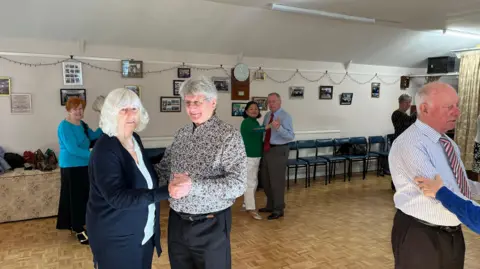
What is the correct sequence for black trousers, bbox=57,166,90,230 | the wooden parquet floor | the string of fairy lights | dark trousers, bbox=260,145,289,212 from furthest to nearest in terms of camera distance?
the string of fairy lights → dark trousers, bbox=260,145,289,212 → black trousers, bbox=57,166,90,230 → the wooden parquet floor

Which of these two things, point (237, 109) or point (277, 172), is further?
point (237, 109)

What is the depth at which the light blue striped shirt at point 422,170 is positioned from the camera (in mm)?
1696

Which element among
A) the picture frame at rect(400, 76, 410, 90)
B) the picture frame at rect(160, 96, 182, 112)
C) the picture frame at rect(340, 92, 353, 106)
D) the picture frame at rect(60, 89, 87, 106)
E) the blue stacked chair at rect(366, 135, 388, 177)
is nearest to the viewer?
the picture frame at rect(60, 89, 87, 106)

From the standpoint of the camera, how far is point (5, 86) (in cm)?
468

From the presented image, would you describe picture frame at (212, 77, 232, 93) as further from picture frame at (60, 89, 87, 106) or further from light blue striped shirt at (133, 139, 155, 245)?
light blue striped shirt at (133, 139, 155, 245)

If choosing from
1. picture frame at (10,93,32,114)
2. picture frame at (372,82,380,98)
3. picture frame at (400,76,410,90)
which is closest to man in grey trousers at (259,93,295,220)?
picture frame at (10,93,32,114)

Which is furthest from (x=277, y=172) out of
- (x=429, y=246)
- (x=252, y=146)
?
(x=429, y=246)

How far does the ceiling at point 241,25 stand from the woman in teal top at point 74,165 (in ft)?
5.05

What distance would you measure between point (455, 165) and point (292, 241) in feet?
7.96

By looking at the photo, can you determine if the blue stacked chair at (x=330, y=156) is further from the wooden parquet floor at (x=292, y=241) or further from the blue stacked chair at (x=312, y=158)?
the wooden parquet floor at (x=292, y=241)

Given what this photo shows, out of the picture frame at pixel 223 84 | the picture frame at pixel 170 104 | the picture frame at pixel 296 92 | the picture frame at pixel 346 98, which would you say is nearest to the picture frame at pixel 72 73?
the picture frame at pixel 170 104

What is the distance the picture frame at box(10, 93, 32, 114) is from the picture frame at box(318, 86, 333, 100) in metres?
5.14

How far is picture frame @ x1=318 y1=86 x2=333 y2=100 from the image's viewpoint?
283 inches

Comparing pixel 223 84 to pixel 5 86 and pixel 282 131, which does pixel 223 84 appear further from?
pixel 5 86
